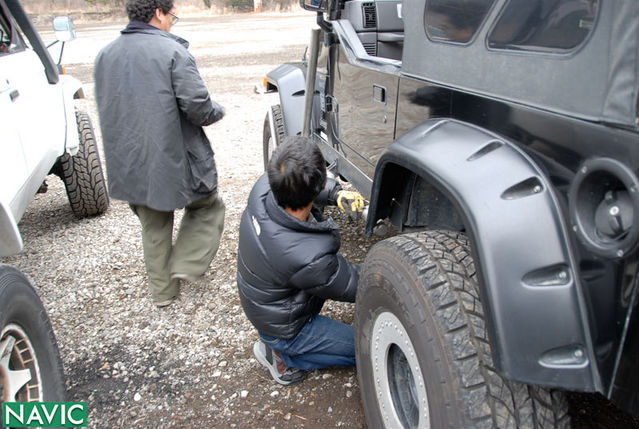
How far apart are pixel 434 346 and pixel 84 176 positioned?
144 inches

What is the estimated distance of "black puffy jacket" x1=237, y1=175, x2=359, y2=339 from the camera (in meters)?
2.05

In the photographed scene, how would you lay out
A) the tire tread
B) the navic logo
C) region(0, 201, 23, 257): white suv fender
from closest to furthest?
the tire tread
the navic logo
region(0, 201, 23, 257): white suv fender

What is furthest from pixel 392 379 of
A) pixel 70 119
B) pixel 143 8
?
pixel 70 119

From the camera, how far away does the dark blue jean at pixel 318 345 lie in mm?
2291

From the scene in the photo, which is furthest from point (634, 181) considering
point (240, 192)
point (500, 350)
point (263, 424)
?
point (240, 192)

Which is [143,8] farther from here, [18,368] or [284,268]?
[18,368]

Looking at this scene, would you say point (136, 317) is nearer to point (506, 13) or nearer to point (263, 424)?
point (263, 424)

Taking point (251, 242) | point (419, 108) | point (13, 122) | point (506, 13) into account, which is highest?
point (506, 13)

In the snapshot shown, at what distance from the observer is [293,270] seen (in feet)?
6.75

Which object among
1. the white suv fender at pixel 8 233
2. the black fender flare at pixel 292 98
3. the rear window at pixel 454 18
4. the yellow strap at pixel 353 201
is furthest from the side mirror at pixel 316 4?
the white suv fender at pixel 8 233

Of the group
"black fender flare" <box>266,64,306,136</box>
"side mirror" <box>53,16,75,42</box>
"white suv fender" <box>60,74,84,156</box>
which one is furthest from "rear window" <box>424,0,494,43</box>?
"side mirror" <box>53,16,75,42</box>

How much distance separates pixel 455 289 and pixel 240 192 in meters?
3.60

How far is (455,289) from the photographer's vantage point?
1.39m

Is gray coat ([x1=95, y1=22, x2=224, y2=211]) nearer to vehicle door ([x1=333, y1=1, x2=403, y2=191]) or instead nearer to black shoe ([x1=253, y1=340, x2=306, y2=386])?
vehicle door ([x1=333, y1=1, x2=403, y2=191])
